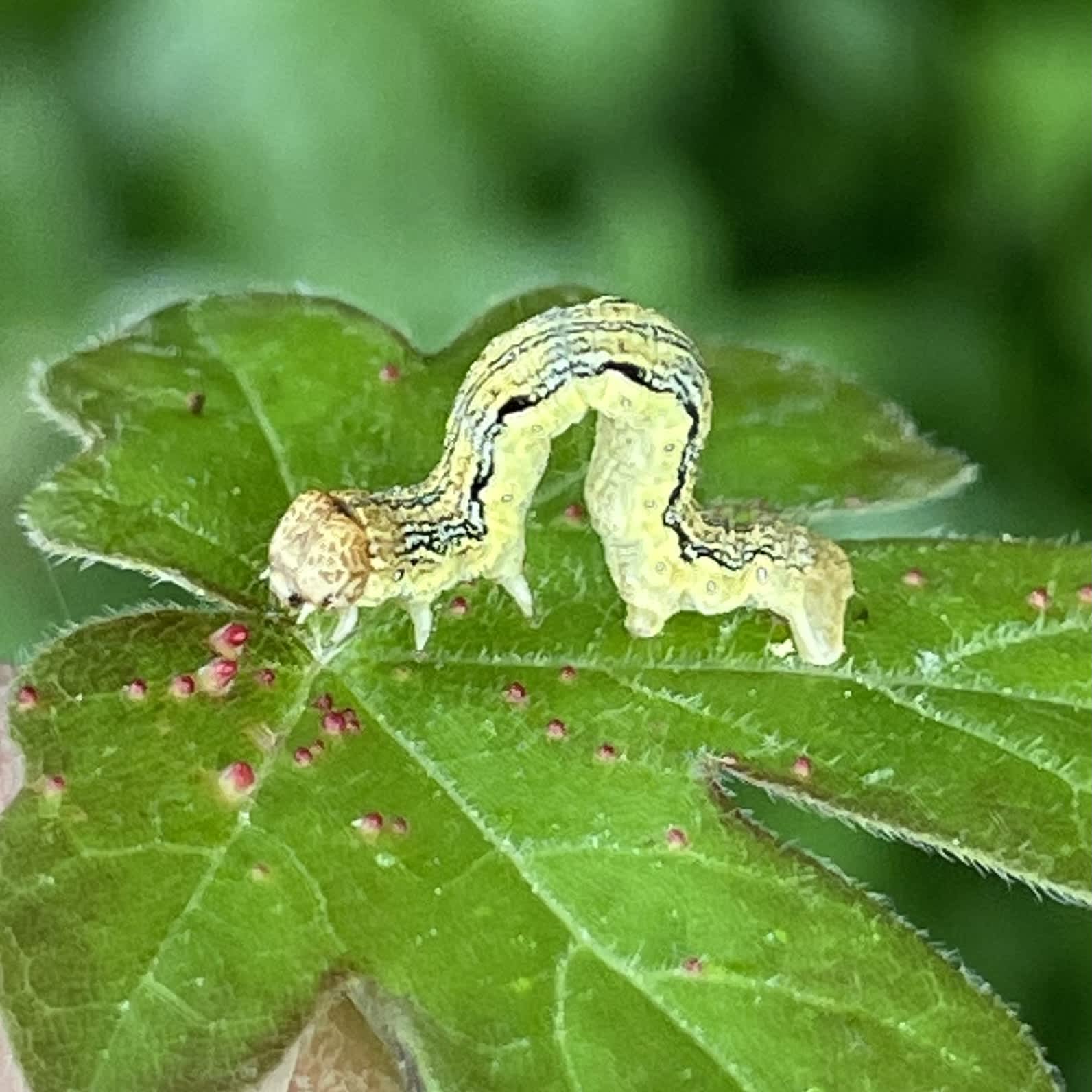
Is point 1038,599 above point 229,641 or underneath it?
above

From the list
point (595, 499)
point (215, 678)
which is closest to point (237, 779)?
point (215, 678)

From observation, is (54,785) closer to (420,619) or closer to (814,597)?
(420,619)

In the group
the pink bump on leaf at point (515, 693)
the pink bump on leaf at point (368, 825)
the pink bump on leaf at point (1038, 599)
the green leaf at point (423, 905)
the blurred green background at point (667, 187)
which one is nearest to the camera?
the green leaf at point (423, 905)

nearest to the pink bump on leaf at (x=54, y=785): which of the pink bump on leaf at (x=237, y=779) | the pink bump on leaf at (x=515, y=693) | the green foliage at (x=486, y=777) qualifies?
the green foliage at (x=486, y=777)

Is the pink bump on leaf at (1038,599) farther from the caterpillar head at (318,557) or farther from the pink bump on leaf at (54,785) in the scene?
the pink bump on leaf at (54,785)

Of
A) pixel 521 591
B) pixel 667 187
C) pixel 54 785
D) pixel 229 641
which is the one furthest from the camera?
pixel 667 187

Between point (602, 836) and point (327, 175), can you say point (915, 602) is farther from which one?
point (327, 175)

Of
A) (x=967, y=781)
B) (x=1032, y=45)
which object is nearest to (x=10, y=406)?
(x=967, y=781)
